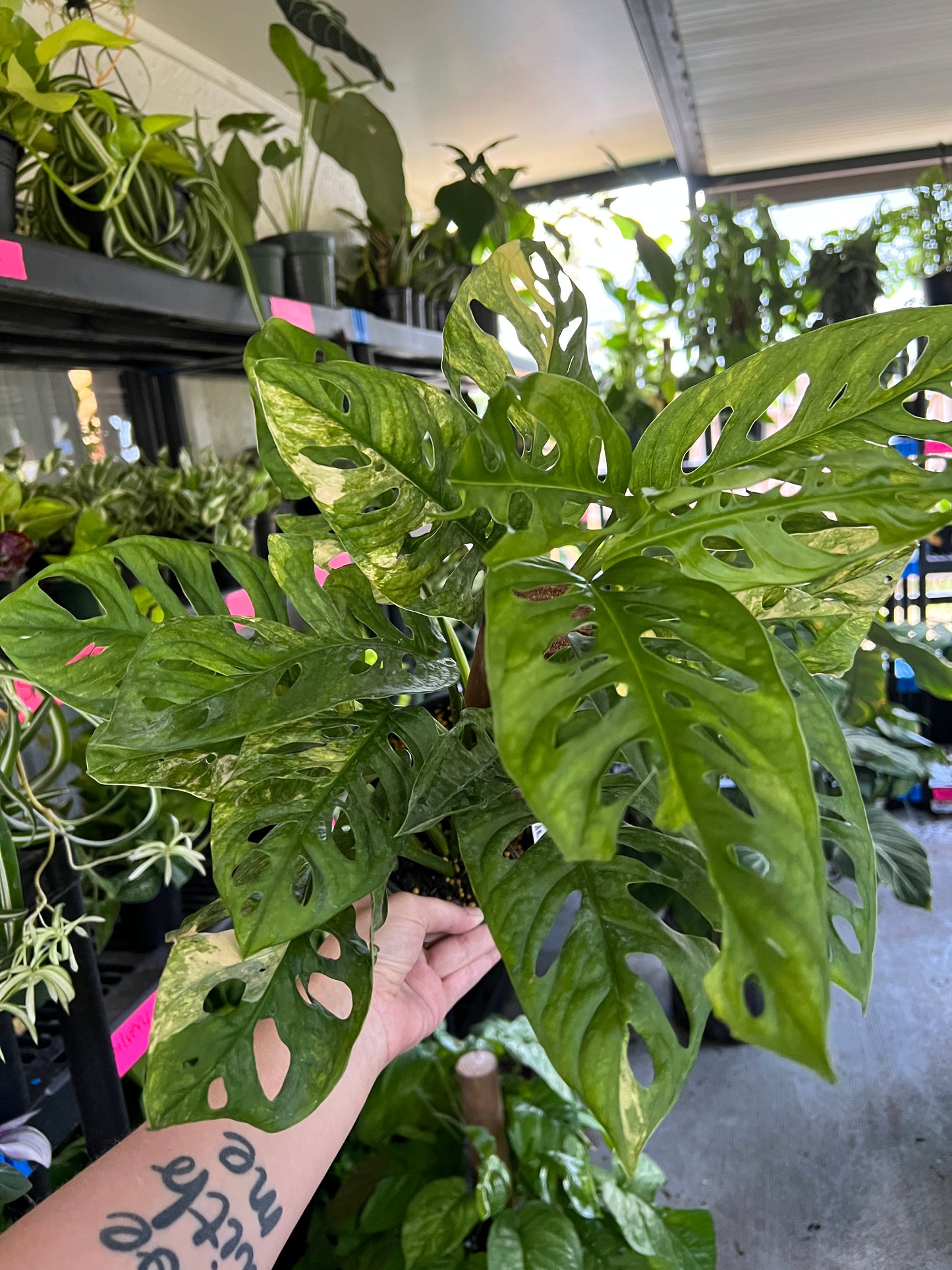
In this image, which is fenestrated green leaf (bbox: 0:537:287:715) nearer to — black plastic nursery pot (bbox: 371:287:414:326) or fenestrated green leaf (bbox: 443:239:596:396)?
fenestrated green leaf (bbox: 443:239:596:396)

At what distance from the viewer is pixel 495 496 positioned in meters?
0.38

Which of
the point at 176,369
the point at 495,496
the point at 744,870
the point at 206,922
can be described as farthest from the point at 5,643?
the point at 176,369

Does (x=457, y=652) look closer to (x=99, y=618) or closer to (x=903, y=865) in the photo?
(x=99, y=618)

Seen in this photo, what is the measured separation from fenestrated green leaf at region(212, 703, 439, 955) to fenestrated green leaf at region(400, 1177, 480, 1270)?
0.80 m

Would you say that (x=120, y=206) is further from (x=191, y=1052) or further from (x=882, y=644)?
(x=882, y=644)

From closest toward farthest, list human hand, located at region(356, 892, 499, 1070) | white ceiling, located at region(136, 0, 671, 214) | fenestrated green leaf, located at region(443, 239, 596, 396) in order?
fenestrated green leaf, located at region(443, 239, 596, 396), human hand, located at region(356, 892, 499, 1070), white ceiling, located at region(136, 0, 671, 214)

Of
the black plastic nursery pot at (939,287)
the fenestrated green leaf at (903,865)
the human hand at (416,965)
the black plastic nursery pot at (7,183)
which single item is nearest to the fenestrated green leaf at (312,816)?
the human hand at (416,965)

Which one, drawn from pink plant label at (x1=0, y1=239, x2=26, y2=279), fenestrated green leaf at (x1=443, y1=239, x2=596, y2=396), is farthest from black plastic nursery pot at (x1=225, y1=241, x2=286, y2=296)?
fenestrated green leaf at (x1=443, y1=239, x2=596, y2=396)

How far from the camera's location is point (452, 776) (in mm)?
459

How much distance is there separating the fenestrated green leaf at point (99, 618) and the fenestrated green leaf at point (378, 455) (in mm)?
118

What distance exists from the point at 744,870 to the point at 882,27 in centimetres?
240

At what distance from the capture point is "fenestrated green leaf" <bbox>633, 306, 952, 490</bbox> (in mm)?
421

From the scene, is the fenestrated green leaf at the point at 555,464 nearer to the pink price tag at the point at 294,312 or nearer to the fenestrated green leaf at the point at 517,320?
the fenestrated green leaf at the point at 517,320

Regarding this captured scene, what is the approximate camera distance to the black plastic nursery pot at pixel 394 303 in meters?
1.83
